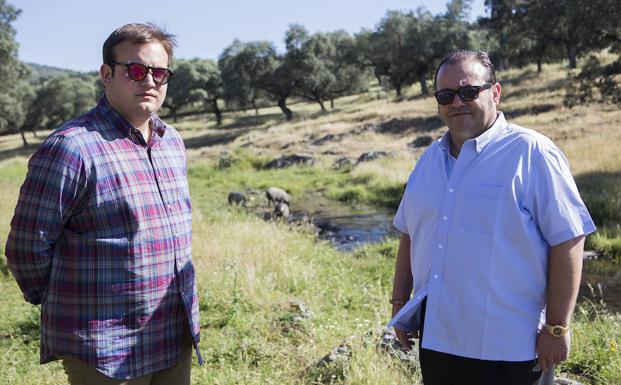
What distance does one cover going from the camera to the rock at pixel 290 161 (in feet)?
82.5

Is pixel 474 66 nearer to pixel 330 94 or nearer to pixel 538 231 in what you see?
pixel 538 231

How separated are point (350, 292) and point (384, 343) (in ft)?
8.85

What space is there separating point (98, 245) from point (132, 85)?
776 millimetres

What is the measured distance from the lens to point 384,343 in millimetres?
4527

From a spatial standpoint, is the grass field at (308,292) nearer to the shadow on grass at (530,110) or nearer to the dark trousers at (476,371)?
the dark trousers at (476,371)

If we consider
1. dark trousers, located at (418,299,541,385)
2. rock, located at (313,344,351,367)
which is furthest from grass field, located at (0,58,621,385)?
dark trousers, located at (418,299,541,385)

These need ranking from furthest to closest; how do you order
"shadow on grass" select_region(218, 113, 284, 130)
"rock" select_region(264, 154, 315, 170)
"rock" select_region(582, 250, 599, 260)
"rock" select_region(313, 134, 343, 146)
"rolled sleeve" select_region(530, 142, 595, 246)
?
1. "shadow on grass" select_region(218, 113, 284, 130)
2. "rock" select_region(313, 134, 343, 146)
3. "rock" select_region(264, 154, 315, 170)
4. "rock" select_region(582, 250, 599, 260)
5. "rolled sleeve" select_region(530, 142, 595, 246)

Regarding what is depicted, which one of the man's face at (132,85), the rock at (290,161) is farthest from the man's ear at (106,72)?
the rock at (290,161)

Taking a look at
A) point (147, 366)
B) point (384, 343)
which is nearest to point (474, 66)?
point (147, 366)

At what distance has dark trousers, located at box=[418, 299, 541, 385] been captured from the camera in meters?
2.40

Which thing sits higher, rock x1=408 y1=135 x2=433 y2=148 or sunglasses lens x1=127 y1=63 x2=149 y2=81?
sunglasses lens x1=127 y1=63 x2=149 y2=81

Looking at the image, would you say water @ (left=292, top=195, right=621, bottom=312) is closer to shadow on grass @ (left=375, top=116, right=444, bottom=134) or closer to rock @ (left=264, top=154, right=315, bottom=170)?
rock @ (left=264, top=154, right=315, bottom=170)

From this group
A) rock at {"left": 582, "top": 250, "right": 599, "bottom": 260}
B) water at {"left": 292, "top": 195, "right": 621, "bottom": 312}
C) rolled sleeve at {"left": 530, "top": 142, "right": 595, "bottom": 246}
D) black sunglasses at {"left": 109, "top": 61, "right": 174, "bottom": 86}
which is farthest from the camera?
rock at {"left": 582, "top": 250, "right": 599, "bottom": 260}

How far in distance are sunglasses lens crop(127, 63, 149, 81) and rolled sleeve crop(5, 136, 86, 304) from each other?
0.45 meters
